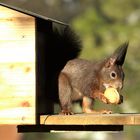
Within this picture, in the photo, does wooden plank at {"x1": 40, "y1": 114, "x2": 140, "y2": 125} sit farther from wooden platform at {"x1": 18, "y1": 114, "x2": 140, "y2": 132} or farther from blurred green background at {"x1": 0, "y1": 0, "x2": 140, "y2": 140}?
blurred green background at {"x1": 0, "y1": 0, "x2": 140, "y2": 140}

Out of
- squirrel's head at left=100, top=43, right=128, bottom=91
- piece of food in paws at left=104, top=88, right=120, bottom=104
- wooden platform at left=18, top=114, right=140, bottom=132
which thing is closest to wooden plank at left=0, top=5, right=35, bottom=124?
wooden platform at left=18, top=114, right=140, bottom=132

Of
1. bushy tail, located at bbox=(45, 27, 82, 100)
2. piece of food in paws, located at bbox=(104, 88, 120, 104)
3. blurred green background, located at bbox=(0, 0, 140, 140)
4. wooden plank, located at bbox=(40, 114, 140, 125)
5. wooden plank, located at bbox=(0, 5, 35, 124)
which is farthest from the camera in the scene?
blurred green background, located at bbox=(0, 0, 140, 140)

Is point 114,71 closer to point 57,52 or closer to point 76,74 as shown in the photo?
point 76,74

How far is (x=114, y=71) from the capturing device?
5422mm

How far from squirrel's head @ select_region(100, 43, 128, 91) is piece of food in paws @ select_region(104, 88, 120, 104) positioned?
0.10m

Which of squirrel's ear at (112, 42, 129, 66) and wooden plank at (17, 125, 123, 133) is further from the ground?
squirrel's ear at (112, 42, 129, 66)

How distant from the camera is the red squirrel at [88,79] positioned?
5336mm

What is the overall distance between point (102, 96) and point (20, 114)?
0.68 meters

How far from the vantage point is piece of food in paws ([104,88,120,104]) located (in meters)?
5.05

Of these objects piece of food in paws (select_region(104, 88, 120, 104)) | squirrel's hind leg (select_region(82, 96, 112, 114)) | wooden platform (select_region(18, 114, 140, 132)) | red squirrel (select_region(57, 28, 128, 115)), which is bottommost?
wooden platform (select_region(18, 114, 140, 132))

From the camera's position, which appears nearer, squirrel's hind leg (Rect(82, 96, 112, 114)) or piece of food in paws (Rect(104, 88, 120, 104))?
piece of food in paws (Rect(104, 88, 120, 104))

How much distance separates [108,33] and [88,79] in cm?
1603

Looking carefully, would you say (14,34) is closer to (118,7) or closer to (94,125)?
(94,125)

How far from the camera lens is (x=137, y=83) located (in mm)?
17234
